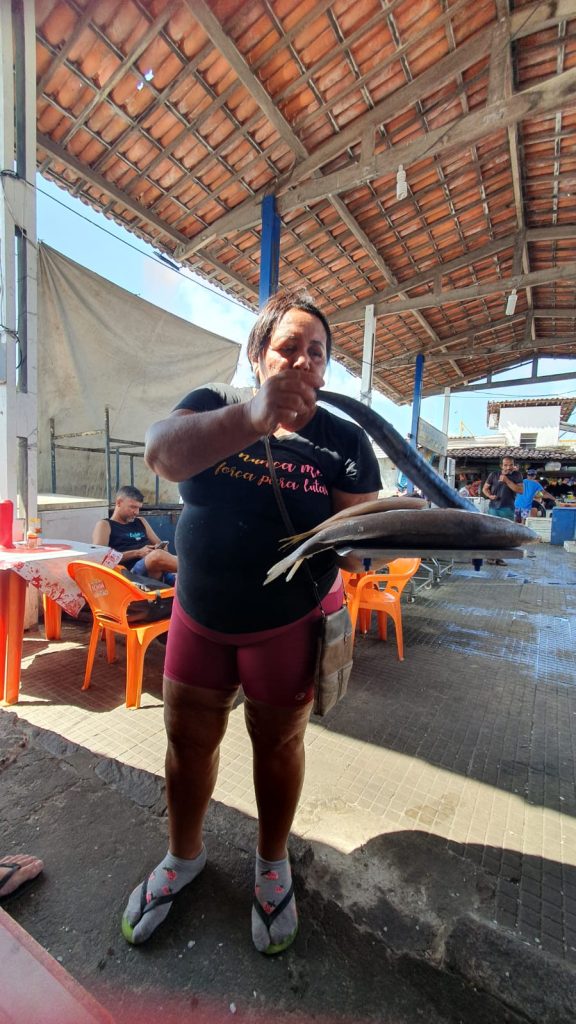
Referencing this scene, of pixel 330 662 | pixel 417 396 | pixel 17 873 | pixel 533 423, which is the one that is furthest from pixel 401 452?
pixel 533 423

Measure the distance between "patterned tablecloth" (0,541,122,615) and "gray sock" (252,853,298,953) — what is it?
186cm

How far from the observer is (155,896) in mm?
1334

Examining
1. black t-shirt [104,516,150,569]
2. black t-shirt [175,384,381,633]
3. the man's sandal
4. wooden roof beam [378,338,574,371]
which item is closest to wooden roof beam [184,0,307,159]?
black t-shirt [104,516,150,569]

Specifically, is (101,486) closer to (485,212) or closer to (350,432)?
(350,432)

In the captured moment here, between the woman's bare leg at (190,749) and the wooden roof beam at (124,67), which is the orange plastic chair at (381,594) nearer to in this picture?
the woman's bare leg at (190,749)

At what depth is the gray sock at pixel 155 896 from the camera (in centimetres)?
127

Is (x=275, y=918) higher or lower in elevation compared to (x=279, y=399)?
lower

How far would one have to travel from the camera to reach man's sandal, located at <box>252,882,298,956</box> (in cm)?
125

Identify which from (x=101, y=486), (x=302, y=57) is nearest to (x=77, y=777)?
(x=101, y=486)

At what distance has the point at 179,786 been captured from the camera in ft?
4.37

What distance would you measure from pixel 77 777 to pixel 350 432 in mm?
1979

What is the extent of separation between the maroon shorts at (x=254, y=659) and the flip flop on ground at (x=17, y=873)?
0.92 m

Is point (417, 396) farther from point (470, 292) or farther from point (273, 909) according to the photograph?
point (273, 909)

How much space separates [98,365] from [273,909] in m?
6.11
